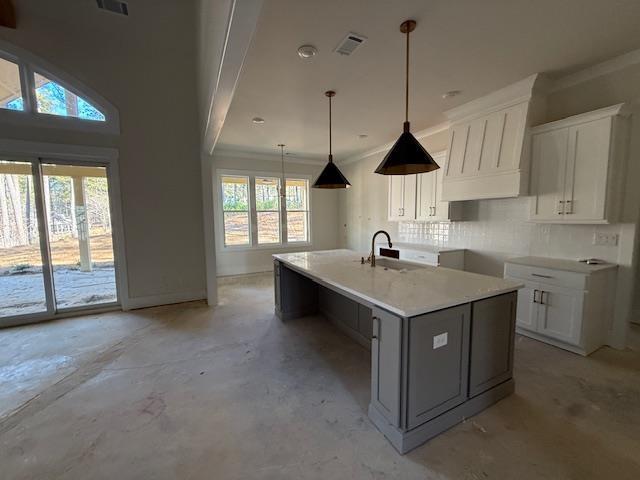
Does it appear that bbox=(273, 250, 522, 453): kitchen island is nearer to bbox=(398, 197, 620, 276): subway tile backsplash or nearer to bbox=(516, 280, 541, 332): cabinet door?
bbox=(516, 280, 541, 332): cabinet door

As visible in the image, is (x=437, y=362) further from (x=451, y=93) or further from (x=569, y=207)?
(x=451, y=93)

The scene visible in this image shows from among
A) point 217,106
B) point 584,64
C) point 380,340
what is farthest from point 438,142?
point 380,340

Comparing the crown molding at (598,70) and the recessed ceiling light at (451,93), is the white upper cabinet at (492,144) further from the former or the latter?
the recessed ceiling light at (451,93)

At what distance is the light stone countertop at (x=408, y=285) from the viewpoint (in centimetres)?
158

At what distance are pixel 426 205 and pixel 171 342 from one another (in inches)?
154

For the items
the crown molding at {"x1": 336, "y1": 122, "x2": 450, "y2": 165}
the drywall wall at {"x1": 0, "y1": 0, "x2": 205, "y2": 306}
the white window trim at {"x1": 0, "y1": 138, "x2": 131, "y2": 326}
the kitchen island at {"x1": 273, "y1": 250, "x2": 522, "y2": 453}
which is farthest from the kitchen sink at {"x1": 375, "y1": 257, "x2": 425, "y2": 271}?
the white window trim at {"x1": 0, "y1": 138, "x2": 131, "y2": 326}

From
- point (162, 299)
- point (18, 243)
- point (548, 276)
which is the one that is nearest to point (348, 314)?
point (548, 276)

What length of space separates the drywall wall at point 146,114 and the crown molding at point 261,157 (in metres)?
1.64

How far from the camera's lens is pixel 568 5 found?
1.87 metres

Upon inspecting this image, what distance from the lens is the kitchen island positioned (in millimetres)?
1560

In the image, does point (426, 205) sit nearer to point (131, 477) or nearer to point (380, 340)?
point (380, 340)

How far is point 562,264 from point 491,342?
5.34 feet

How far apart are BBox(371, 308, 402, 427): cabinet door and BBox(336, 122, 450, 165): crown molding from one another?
355 cm

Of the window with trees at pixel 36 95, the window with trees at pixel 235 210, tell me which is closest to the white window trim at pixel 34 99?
the window with trees at pixel 36 95
